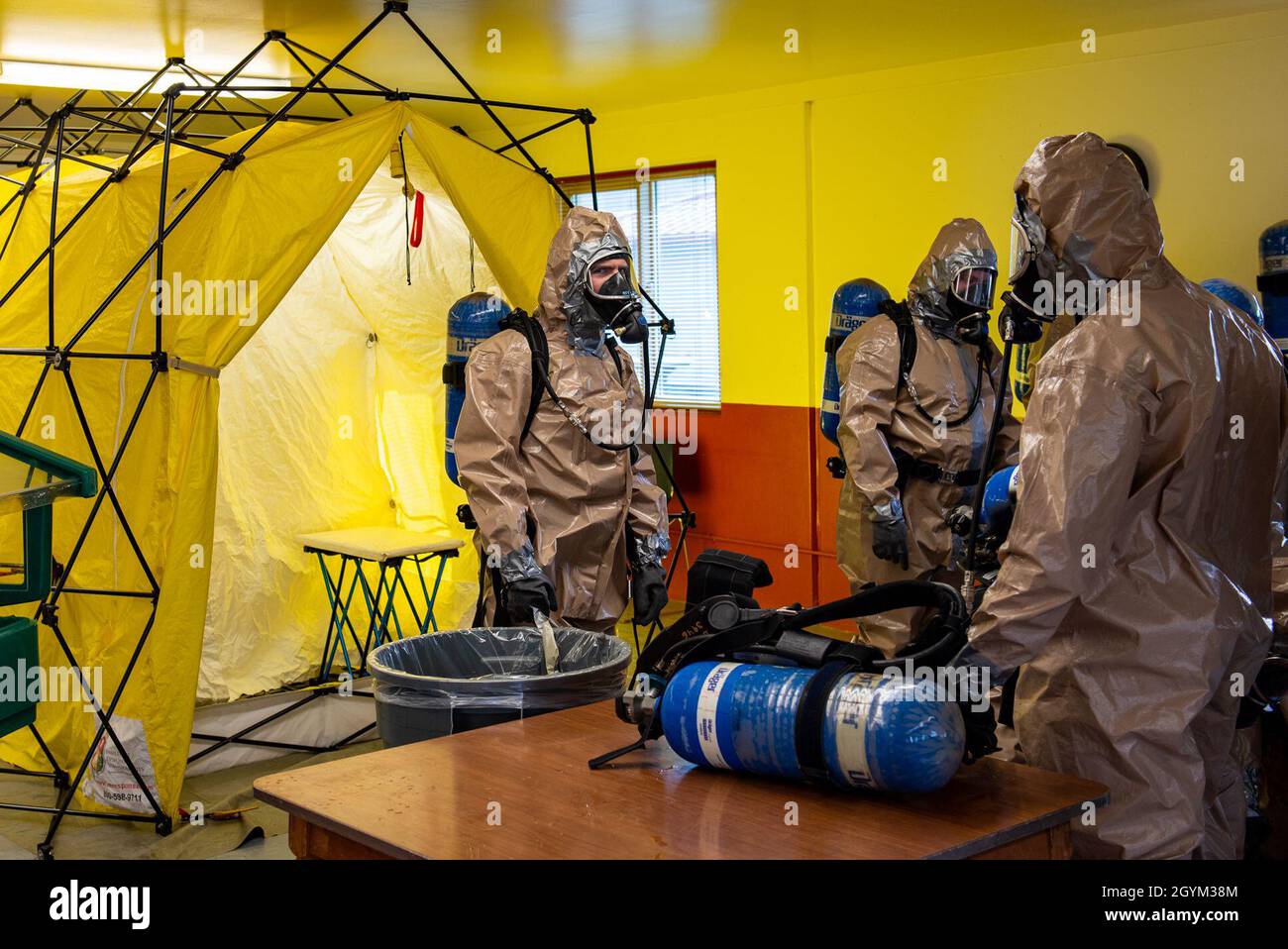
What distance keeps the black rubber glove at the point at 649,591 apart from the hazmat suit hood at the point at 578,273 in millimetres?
618

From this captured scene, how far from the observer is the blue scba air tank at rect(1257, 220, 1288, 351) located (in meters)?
4.56

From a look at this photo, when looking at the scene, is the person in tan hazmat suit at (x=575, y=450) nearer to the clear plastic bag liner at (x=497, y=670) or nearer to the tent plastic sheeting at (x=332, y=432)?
the clear plastic bag liner at (x=497, y=670)

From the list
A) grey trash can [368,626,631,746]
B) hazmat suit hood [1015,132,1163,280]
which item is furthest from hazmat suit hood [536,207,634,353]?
hazmat suit hood [1015,132,1163,280]

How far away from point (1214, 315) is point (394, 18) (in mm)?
3346

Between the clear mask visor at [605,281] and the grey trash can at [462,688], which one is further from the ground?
the clear mask visor at [605,281]

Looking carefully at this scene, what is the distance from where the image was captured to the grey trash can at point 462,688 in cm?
242

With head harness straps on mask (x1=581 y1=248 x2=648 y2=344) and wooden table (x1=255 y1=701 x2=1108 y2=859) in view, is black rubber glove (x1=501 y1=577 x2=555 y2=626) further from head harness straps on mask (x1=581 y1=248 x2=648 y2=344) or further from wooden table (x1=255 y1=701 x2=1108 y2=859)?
wooden table (x1=255 y1=701 x2=1108 y2=859)

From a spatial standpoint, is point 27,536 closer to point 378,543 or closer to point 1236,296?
point 378,543

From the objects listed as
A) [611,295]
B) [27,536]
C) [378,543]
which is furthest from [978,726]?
[378,543]

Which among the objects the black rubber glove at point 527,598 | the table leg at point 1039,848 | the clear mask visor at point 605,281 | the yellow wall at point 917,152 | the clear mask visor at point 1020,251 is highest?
the yellow wall at point 917,152

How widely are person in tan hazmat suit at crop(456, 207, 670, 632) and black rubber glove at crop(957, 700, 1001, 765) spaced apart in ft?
5.01

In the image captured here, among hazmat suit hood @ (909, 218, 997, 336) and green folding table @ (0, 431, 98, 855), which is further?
hazmat suit hood @ (909, 218, 997, 336)

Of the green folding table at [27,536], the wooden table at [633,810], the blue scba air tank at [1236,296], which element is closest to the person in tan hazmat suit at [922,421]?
the blue scba air tank at [1236,296]
